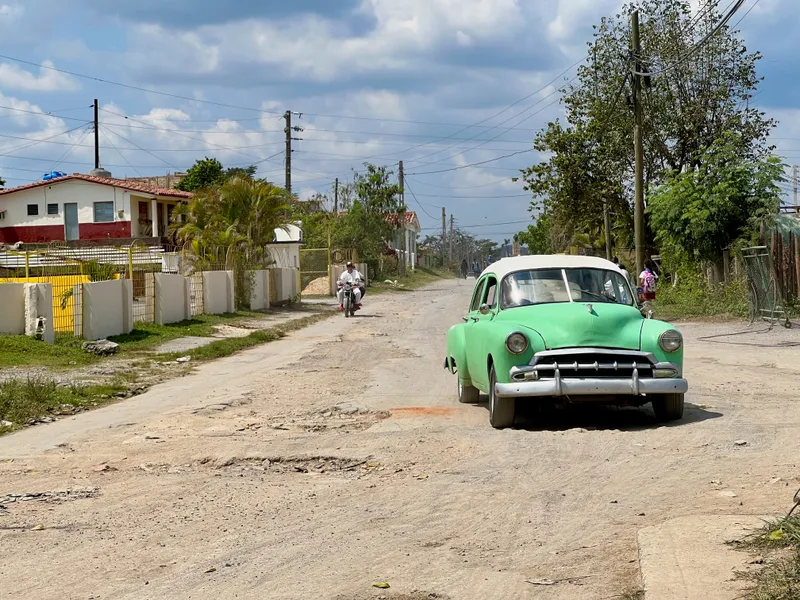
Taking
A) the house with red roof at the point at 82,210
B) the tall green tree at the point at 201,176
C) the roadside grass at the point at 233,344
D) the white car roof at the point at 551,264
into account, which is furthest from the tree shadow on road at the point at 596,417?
the tall green tree at the point at 201,176

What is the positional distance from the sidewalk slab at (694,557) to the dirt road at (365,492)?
6.8 inches

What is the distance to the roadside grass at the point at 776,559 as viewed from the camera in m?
4.61

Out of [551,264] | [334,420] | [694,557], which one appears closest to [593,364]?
[551,264]

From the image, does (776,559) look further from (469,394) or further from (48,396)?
(48,396)

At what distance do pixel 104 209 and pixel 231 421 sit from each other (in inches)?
1739

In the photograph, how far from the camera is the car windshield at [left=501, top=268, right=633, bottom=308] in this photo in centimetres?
1140

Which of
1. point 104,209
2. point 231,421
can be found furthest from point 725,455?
point 104,209

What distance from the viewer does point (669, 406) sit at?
10.4 m

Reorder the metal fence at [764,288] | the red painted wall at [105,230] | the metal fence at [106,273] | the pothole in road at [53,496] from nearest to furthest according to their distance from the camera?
the pothole in road at [53,496] → the metal fence at [106,273] → the metal fence at [764,288] → the red painted wall at [105,230]

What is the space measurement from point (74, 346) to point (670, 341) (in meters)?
13.0

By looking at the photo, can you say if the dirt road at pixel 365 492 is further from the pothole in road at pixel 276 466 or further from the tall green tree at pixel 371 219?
the tall green tree at pixel 371 219

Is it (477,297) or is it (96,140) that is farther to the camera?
(96,140)

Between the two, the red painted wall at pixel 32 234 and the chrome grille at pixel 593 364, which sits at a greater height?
the red painted wall at pixel 32 234

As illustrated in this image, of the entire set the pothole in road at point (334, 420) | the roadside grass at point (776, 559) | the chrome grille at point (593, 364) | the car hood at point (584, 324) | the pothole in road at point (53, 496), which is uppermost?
the car hood at point (584, 324)
